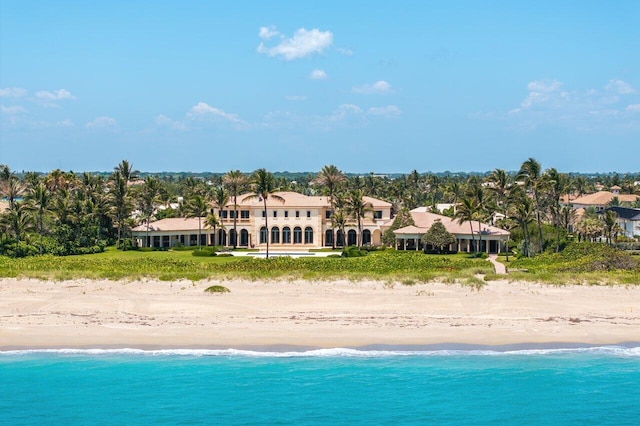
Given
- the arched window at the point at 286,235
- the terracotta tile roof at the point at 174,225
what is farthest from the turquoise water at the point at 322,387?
the arched window at the point at 286,235

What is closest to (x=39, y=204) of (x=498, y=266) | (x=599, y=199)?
(x=498, y=266)

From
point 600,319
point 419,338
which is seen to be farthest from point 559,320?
point 419,338

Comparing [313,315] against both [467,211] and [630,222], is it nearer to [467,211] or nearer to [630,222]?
[467,211]

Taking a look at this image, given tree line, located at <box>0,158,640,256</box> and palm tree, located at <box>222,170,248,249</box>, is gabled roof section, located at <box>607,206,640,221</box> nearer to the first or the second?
tree line, located at <box>0,158,640,256</box>

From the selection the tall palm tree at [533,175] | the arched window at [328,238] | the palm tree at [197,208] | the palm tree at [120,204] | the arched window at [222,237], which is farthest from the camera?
the arched window at [222,237]

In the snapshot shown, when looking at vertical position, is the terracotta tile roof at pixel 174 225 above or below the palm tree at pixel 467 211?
below

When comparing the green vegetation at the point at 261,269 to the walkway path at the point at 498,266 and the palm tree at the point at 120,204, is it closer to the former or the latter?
the walkway path at the point at 498,266
